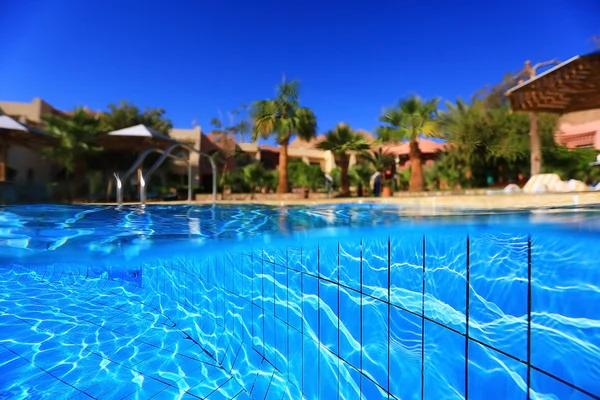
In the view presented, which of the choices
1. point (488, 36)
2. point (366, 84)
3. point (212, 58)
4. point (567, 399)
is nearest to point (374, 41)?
point (366, 84)

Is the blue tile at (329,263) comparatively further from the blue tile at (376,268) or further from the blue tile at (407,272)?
the blue tile at (407,272)

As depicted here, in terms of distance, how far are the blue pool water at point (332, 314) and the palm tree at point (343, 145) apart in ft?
47.6

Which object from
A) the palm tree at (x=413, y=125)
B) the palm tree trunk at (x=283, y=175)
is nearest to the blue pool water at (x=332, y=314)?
the palm tree at (x=413, y=125)

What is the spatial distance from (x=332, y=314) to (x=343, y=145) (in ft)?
55.7

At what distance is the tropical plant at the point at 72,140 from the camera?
20781 mm

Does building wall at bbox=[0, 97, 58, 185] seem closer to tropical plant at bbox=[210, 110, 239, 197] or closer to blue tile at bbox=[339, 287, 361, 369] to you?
tropical plant at bbox=[210, 110, 239, 197]

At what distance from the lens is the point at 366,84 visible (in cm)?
1540

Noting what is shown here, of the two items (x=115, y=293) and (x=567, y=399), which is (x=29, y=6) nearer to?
(x=115, y=293)

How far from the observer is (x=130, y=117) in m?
28.2

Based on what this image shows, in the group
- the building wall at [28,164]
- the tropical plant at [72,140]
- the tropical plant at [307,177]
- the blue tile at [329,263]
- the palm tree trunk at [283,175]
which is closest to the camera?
the blue tile at [329,263]

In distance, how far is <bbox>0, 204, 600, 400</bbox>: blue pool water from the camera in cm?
539

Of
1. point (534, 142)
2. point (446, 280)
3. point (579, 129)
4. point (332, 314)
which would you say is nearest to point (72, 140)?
point (332, 314)

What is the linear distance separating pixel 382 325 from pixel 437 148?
20.1 meters

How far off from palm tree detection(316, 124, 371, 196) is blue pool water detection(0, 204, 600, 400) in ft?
47.6
